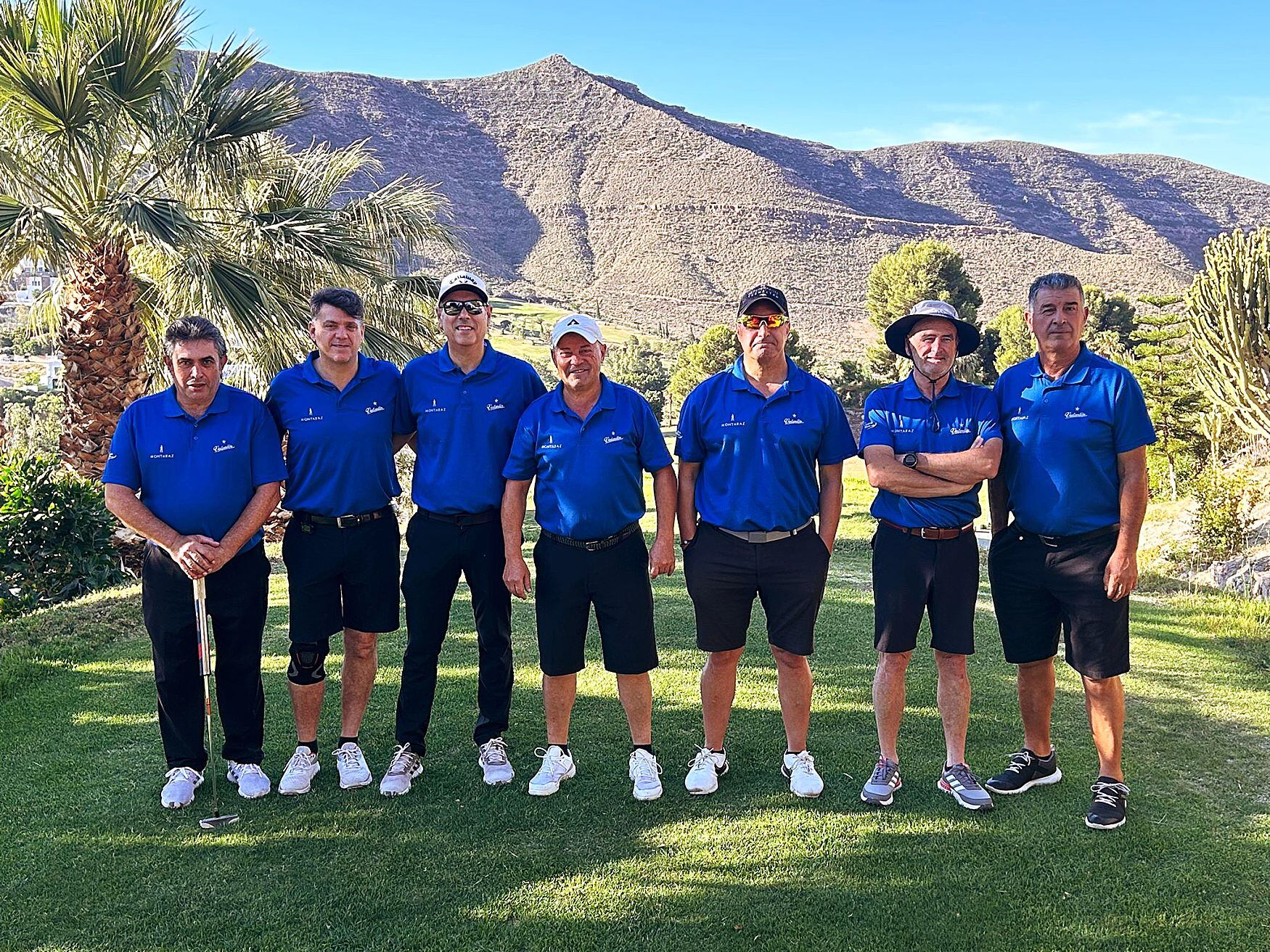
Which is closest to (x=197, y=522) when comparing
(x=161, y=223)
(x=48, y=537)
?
(x=48, y=537)

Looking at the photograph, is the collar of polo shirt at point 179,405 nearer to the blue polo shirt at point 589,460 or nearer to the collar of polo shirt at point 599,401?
the blue polo shirt at point 589,460

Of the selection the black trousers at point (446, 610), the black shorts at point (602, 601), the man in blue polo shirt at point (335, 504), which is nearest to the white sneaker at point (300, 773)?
the man in blue polo shirt at point (335, 504)

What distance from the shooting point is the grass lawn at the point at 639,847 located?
344cm

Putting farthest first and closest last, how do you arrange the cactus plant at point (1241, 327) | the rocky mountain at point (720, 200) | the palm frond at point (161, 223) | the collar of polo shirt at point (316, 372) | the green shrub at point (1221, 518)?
the rocky mountain at point (720, 200) < the green shrub at point (1221, 518) < the cactus plant at point (1241, 327) < the palm frond at point (161, 223) < the collar of polo shirt at point (316, 372)

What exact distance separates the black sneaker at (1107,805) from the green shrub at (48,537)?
27.8 ft

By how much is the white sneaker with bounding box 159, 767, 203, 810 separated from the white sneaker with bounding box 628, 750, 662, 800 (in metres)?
1.93

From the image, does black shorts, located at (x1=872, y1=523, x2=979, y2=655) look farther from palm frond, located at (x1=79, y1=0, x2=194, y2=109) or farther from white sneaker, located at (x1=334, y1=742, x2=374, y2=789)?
palm frond, located at (x1=79, y1=0, x2=194, y2=109)

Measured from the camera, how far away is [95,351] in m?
11.2

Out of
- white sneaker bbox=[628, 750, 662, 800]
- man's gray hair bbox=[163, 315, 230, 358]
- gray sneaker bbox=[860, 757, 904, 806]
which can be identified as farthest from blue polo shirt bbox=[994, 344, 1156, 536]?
man's gray hair bbox=[163, 315, 230, 358]

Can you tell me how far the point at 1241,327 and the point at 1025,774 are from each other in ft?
33.8

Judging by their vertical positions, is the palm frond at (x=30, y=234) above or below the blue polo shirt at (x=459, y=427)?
above

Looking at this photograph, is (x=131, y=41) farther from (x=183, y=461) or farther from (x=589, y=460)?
(x=589, y=460)

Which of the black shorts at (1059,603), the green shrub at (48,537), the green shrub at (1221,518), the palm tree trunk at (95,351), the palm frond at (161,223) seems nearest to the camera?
the black shorts at (1059,603)

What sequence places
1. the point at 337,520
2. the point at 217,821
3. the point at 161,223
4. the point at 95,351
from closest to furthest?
the point at 217,821 → the point at 337,520 → the point at 161,223 → the point at 95,351
